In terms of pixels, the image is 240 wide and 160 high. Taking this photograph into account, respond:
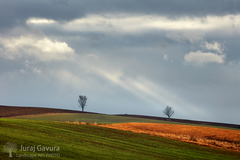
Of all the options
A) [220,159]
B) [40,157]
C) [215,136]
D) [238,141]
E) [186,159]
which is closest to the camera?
[40,157]

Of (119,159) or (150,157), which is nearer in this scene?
(119,159)

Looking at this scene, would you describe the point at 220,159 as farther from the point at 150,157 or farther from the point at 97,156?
the point at 97,156

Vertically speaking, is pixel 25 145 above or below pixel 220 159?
above

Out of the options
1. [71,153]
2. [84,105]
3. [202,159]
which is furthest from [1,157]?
[84,105]

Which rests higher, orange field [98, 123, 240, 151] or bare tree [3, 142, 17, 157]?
bare tree [3, 142, 17, 157]

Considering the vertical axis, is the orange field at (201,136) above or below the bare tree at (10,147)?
below

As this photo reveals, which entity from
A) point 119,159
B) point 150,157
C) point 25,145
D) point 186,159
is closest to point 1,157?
point 25,145

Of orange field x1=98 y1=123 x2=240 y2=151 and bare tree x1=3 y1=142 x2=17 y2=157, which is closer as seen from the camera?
bare tree x1=3 y1=142 x2=17 y2=157

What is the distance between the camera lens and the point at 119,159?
47.1ft

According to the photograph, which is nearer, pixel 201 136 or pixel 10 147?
pixel 10 147

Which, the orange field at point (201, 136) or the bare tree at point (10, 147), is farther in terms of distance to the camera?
the orange field at point (201, 136)

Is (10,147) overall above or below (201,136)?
above

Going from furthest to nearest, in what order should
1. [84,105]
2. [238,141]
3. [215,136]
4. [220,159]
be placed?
[84,105] → [215,136] → [238,141] → [220,159]

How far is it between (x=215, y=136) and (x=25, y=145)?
3130 centimetres
